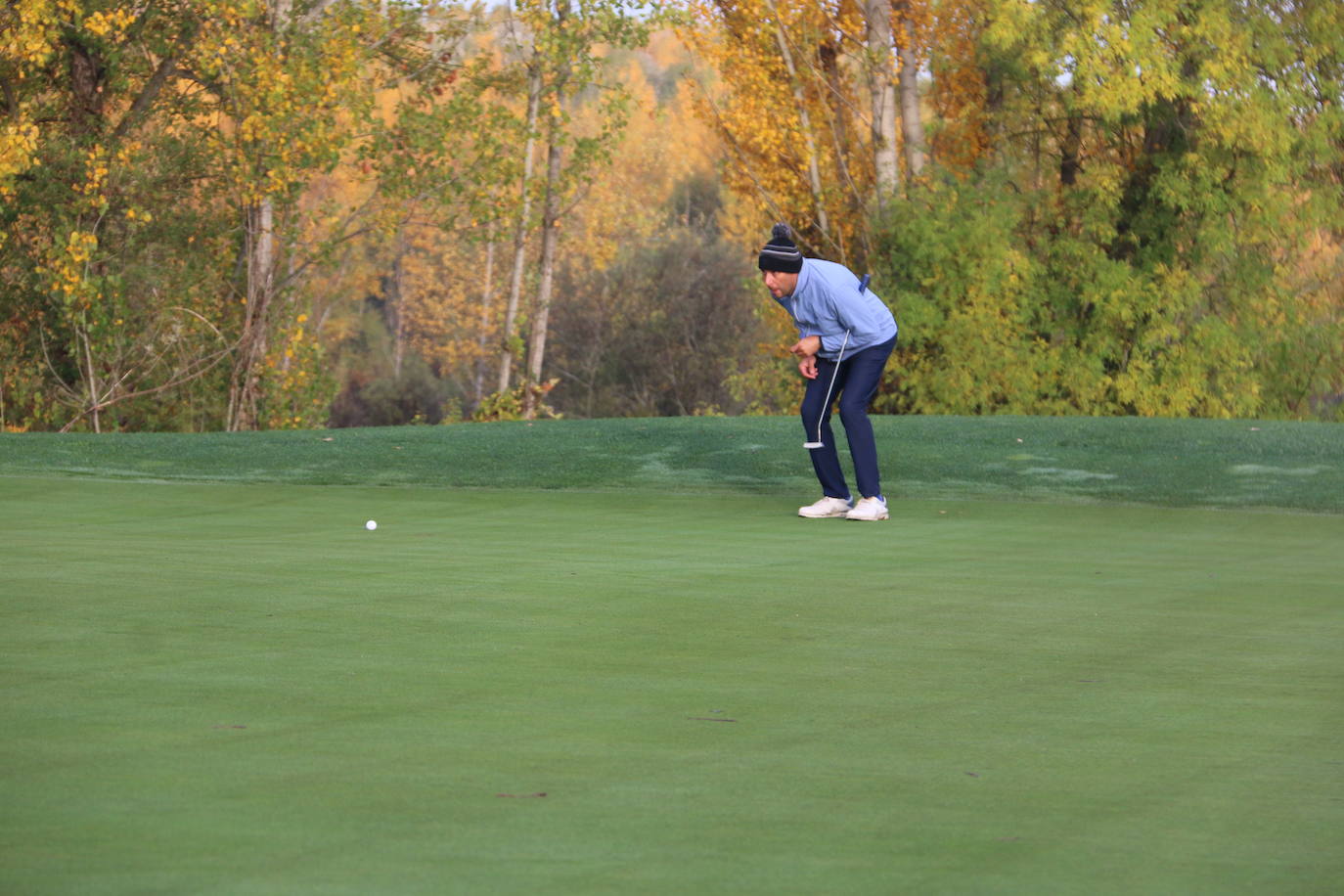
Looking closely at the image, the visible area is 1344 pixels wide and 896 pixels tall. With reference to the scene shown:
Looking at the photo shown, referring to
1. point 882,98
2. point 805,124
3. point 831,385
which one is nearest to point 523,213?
point 805,124

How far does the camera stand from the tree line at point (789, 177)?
21.9 m

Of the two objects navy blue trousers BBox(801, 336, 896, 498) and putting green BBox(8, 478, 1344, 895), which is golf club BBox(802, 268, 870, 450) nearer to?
navy blue trousers BBox(801, 336, 896, 498)

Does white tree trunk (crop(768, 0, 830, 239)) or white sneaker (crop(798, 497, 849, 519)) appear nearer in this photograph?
white sneaker (crop(798, 497, 849, 519))

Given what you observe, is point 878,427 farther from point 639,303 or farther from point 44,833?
point 639,303

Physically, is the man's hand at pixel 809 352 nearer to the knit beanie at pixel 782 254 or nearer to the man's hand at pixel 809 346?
the man's hand at pixel 809 346

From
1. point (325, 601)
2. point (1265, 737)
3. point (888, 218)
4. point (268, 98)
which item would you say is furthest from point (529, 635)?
point (888, 218)

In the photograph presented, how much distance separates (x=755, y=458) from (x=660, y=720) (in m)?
9.50

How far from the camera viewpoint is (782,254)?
34.0 feet

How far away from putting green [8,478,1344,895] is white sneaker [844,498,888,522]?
1684 mm

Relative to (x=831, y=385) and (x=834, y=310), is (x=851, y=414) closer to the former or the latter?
(x=831, y=385)

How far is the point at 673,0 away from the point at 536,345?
6.67 metres

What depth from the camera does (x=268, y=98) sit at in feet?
69.4

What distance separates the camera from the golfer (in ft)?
34.7

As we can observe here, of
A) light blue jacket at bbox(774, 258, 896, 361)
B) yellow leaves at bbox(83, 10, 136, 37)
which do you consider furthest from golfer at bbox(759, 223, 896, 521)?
yellow leaves at bbox(83, 10, 136, 37)
